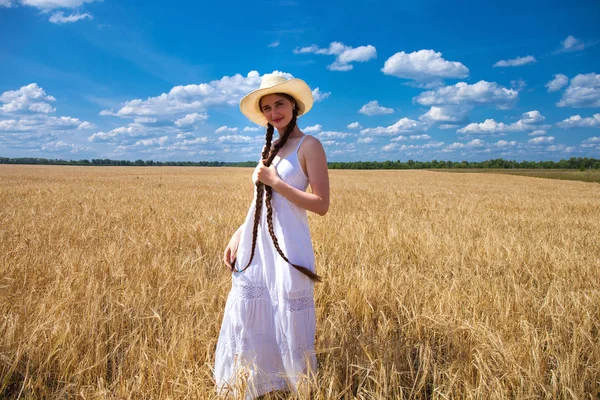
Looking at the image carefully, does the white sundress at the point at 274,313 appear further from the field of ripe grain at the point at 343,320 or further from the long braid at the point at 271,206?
the field of ripe grain at the point at 343,320

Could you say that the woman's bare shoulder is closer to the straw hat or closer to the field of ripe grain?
the straw hat

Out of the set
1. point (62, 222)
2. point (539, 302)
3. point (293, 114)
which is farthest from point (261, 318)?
point (62, 222)

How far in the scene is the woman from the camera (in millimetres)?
1819

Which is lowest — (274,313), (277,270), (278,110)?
(274,313)

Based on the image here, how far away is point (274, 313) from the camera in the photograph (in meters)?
1.91

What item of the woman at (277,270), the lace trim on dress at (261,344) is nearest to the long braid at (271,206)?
the woman at (277,270)

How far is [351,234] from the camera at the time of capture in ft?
17.6

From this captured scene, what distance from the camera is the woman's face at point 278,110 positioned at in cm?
192

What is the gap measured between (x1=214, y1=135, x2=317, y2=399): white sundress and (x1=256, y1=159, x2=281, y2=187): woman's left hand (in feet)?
0.26

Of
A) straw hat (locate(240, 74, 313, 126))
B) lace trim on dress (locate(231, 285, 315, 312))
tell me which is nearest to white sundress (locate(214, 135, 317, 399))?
lace trim on dress (locate(231, 285, 315, 312))

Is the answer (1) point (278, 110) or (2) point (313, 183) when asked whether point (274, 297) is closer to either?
(2) point (313, 183)

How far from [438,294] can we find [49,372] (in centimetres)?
268

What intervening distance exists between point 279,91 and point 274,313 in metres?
1.15

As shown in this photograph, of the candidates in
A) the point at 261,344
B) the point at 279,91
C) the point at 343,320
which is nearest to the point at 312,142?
the point at 279,91
